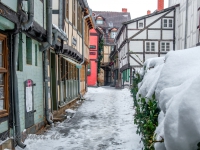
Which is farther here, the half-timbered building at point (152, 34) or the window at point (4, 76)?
the half-timbered building at point (152, 34)

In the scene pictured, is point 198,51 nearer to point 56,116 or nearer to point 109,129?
point 109,129

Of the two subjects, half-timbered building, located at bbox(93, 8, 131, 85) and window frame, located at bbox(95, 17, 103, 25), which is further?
window frame, located at bbox(95, 17, 103, 25)

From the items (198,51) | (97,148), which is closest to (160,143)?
(198,51)

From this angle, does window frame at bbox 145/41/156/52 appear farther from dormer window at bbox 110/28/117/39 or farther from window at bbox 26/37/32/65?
dormer window at bbox 110/28/117/39

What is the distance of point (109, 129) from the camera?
6668mm

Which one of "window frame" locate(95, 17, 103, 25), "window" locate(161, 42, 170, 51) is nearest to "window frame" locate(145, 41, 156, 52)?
"window" locate(161, 42, 170, 51)

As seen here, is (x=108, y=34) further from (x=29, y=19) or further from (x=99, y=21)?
(x=29, y=19)

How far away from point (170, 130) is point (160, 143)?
1.41ft

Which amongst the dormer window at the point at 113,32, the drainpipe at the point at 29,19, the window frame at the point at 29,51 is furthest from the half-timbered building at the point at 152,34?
the dormer window at the point at 113,32

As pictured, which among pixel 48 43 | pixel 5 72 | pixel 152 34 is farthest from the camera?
pixel 152 34

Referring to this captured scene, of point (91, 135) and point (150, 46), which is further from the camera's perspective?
point (150, 46)

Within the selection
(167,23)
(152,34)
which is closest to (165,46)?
(152,34)

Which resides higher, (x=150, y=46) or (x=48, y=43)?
(x=150, y=46)

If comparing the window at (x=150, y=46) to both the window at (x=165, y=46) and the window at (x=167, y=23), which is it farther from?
the window at (x=167, y=23)
